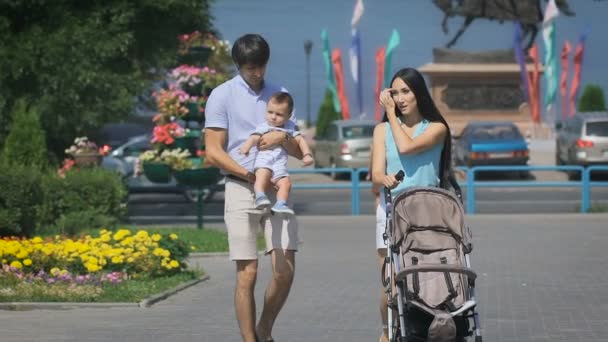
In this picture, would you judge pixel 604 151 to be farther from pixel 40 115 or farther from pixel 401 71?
pixel 401 71

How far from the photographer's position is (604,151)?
116ft

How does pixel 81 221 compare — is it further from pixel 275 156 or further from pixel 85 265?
pixel 275 156

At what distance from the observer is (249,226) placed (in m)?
8.84

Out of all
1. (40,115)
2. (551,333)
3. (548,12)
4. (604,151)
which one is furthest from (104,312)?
(548,12)

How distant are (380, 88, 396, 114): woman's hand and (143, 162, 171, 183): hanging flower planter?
1225cm

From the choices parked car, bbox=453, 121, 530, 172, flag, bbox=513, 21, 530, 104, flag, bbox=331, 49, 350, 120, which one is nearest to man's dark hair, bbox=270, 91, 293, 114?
parked car, bbox=453, 121, 530, 172

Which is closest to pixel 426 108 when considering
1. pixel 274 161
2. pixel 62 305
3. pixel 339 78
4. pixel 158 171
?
pixel 274 161

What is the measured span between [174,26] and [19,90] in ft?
10.1

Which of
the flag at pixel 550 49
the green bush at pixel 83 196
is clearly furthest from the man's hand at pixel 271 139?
the flag at pixel 550 49

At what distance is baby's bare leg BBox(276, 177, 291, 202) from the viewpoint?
8.64 m

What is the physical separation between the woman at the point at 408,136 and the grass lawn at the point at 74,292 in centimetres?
446

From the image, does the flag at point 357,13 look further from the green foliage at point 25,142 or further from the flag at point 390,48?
the green foliage at point 25,142

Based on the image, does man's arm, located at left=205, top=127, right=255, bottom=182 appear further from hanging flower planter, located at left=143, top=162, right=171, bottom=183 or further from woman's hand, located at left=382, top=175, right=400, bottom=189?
hanging flower planter, located at left=143, top=162, right=171, bottom=183

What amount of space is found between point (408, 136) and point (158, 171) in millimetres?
12550
